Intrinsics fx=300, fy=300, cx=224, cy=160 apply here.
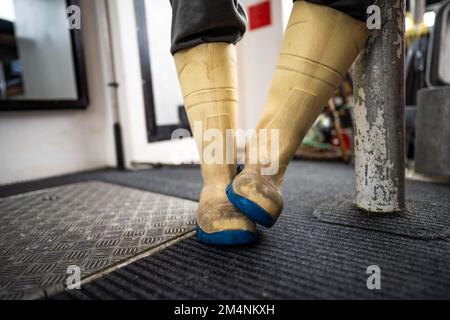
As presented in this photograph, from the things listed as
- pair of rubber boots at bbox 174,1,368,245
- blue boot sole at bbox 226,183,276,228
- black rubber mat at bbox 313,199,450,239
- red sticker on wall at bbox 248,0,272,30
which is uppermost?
red sticker on wall at bbox 248,0,272,30

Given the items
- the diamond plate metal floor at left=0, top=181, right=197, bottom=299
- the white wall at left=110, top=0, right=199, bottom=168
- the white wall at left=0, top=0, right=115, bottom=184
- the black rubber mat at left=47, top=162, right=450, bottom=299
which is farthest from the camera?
the white wall at left=110, top=0, right=199, bottom=168

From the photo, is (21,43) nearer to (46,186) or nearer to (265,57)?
(46,186)

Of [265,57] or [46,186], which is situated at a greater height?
[265,57]

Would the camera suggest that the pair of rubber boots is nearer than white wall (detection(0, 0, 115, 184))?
Yes

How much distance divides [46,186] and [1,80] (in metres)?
0.85

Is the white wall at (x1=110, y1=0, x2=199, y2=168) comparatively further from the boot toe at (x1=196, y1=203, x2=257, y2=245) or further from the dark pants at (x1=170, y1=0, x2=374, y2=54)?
the boot toe at (x1=196, y1=203, x2=257, y2=245)

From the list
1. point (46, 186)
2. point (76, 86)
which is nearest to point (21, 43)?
point (76, 86)

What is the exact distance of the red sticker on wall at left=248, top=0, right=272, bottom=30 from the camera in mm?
2359

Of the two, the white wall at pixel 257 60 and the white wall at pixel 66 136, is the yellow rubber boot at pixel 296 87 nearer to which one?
the white wall at pixel 66 136

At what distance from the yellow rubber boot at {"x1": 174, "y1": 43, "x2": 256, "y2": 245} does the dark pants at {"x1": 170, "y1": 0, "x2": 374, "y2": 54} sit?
0.02 m

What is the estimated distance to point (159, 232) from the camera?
2.38 ft

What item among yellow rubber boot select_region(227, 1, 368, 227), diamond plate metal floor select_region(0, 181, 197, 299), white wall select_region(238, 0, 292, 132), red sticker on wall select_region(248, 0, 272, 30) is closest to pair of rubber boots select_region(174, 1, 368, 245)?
yellow rubber boot select_region(227, 1, 368, 227)

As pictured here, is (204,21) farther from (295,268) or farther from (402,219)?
(402,219)

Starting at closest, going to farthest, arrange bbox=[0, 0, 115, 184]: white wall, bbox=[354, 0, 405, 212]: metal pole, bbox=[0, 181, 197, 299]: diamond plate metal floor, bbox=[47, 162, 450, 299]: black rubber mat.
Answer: bbox=[47, 162, 450, 299]: black rubber mat → bbox=[0, 181, 197, 299]: diamond plate metal floor → bbox=[354, 0, 405, 212]: metal pole → bbox=[0, 0, 115, 184]: white wall
